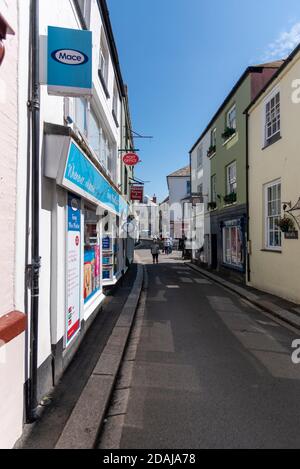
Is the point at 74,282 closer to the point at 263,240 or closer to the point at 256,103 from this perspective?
the point at 263,240

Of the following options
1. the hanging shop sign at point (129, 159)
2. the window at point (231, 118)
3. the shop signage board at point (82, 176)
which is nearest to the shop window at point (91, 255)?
the shop signage board at point (82, 176)

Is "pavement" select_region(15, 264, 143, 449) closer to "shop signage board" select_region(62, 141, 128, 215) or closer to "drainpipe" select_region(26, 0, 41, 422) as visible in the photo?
"drainpipe" select_region(26, 0, 41, 422)

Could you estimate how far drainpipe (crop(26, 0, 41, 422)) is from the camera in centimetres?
306

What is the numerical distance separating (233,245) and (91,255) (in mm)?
9525

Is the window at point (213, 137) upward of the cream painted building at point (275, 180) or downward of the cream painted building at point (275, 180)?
upward

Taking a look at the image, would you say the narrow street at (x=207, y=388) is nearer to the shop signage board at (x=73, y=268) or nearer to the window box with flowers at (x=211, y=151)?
the shop signage board at (x=73, y=268)

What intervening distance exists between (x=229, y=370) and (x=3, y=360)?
3.18 m

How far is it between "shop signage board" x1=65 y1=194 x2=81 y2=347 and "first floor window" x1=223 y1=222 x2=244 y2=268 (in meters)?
9.60

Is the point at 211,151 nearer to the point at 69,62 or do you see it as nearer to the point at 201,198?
the point at 201,198

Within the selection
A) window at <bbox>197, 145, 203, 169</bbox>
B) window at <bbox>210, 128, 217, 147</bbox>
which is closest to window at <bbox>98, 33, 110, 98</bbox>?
window at <bbox>210, 128, 217, 147</bbox>

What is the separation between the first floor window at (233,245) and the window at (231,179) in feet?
5.56

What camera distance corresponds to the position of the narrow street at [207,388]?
298cm

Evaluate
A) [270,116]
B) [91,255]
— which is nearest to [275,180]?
[270,116]
